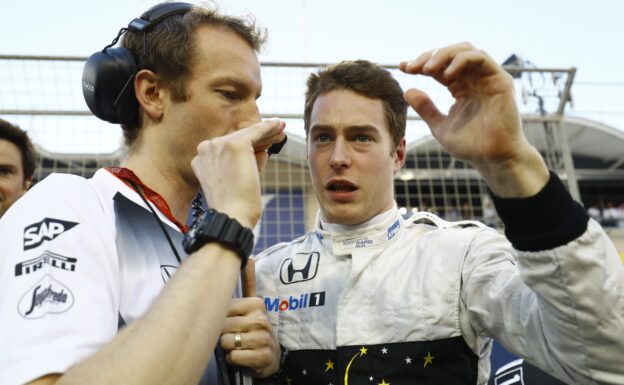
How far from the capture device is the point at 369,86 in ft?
7.47

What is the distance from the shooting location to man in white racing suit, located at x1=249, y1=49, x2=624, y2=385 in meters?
1.15

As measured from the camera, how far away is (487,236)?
1811mm

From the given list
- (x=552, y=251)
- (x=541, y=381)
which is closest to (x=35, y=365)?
(x=552, y=251)

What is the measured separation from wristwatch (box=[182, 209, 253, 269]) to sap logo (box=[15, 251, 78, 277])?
0.25 metres

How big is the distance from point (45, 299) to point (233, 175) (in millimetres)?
475

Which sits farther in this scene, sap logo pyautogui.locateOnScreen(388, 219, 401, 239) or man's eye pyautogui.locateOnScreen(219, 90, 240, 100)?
sap logo pyautogui.locateOnScreen(388, 219, 401, 239)

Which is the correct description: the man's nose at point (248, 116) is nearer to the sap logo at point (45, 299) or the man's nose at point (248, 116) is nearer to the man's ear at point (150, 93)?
the man's ear at point (150, 93)

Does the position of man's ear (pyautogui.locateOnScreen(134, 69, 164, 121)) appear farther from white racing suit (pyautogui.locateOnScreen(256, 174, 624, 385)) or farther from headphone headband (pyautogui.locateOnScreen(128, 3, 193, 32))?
white racing suit (pyautogui.locateOnScreen(256, 174, 624, 385))

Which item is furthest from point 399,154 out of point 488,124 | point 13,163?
point 13,163

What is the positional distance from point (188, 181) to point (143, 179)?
14cm

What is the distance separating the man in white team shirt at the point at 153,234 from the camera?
3.31ft

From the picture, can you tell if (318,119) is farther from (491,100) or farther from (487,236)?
(491,100)

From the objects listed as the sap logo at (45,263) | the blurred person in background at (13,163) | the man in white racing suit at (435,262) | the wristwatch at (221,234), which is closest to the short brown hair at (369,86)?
the man in white racing suit at (435,262)

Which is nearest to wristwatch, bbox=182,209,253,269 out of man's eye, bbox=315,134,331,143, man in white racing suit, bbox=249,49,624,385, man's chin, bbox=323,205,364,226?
man in white racing suit, bbox=249,49,624,385
